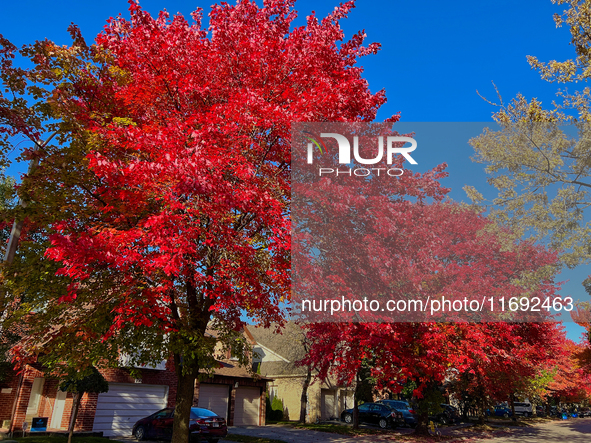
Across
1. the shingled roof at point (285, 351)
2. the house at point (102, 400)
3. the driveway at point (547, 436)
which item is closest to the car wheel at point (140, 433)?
the house at point (102, 400)

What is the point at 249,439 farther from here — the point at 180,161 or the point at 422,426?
the point at 180,161

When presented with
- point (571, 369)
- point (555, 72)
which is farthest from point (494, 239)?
point (571, 369)

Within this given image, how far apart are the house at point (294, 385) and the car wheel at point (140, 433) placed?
14.0 m

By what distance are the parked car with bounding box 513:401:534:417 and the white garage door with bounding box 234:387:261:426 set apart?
104ft

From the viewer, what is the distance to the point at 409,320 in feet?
39.4

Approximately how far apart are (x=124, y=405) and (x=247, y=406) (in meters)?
9.17

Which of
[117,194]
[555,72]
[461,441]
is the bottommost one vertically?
[461,441]

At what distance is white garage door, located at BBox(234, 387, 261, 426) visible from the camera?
26.3m

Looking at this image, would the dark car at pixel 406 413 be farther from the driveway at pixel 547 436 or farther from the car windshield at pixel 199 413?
the car windshield at pixel 199 413

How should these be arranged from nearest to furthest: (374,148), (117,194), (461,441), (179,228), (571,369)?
1. (179,228)
2. (117,194)
3. (374,148)
4. (461,441)
5. (571,369)

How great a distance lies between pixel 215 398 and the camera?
80.1 feet

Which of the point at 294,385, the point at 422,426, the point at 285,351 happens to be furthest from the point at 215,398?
the point at 422,426

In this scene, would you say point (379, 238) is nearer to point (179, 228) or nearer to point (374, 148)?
point (374, 148)

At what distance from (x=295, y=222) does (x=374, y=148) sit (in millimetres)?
2844
